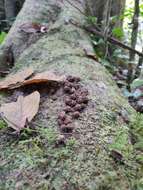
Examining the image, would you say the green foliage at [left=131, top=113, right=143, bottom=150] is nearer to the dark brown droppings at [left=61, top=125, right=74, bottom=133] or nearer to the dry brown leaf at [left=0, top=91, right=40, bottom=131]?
the dark brown droppings at [left=61, top=125, right=74, bottom=133]

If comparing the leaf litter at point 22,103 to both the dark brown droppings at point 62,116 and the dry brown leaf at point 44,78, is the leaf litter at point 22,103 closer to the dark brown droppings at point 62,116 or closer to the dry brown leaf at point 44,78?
the dry brown leaf at point 44,78

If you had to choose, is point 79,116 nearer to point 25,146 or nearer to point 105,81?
point 25,146

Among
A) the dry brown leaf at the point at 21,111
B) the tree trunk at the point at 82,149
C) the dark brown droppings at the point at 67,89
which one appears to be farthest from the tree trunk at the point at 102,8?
the dry brown leaf at the point at 21,111

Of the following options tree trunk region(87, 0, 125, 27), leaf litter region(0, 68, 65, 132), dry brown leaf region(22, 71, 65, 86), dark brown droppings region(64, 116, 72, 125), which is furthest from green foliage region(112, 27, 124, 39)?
dark brown droppings region(64, 116, 72, 125)

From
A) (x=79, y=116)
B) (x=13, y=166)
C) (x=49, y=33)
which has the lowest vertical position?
(x=13, y=166)

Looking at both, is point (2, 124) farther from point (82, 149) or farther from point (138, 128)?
point (138, 128)

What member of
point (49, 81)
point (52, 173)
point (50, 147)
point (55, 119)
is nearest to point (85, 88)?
point (49, 81)

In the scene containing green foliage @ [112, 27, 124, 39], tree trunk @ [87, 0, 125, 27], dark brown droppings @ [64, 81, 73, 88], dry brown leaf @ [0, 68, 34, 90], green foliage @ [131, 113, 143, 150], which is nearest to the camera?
green foliage @ [131, 113, 143, 150]
